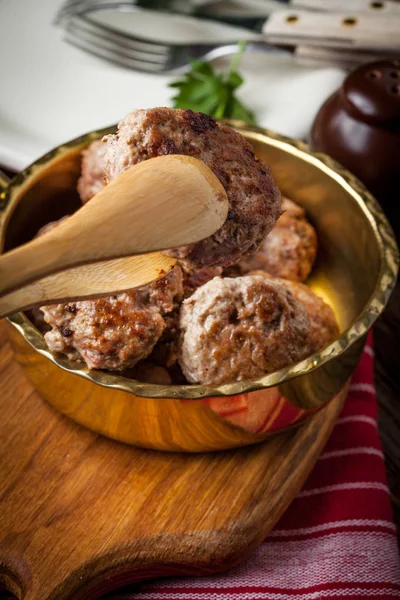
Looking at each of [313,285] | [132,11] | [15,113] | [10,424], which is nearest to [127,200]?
[10,424]

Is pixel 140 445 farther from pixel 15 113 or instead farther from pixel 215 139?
pixel 15 113

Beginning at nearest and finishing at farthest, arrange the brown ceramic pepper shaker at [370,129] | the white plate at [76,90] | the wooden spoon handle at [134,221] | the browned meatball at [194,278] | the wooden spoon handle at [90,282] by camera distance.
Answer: the wooden spoon handle at [134,221]
the wooden spoon handle at [90,282]
the browned meatball at [194,278]
the brown ceramic pepper shaker at [370,129]
the white plate at [76,90]

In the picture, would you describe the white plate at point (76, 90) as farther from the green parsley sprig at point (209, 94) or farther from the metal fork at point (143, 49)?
the green parsley sprig at point (209, 94)

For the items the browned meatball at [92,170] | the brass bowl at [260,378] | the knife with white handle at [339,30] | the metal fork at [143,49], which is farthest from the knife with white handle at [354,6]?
the browned meatball at [92,170]

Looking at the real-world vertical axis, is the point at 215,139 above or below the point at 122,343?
above

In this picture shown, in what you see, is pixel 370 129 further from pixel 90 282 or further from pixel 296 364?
pixel 90 282

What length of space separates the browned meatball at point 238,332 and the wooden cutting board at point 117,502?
0.78ft

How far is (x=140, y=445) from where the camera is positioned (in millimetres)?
1424

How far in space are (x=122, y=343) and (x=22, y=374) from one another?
0.43m

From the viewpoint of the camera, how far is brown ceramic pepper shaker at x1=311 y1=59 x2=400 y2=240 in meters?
1.97

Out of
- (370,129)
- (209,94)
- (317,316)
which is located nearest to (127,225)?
(317,316)

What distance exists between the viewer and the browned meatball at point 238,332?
128cm

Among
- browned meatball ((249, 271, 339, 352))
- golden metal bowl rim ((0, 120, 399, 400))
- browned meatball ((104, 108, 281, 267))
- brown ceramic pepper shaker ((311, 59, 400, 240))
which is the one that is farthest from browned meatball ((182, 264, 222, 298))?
brown ceramic pepper shaker ((311, 59, 400, 240))

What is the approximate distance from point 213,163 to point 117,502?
694 millimetres
